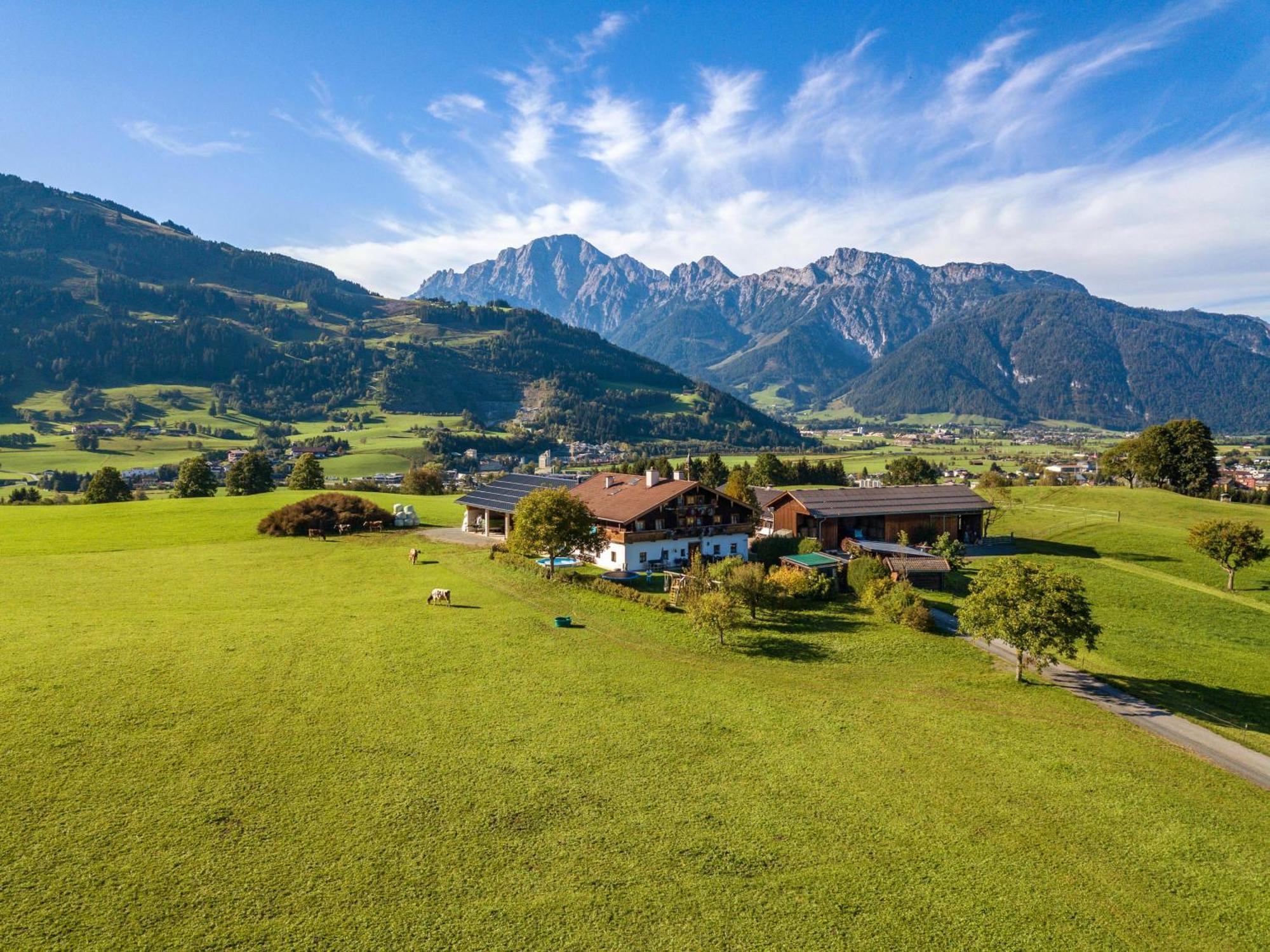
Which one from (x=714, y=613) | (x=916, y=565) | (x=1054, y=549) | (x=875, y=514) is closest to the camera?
(x=714, y=613)

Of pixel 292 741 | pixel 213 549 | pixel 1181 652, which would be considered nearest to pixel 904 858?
pixel 292 741

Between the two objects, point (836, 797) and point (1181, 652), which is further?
point (1181, 652)

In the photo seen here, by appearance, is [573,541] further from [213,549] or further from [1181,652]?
[1181,652]

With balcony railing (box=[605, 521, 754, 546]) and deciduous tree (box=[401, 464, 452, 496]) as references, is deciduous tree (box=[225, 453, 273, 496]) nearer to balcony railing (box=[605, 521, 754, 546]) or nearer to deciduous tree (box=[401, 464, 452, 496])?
deciduous tree (box=[401, 464, 452, 496])

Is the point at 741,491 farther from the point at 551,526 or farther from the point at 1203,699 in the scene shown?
the point at 1203,699

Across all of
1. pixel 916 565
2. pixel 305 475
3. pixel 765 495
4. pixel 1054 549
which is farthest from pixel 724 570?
pixel 305 475

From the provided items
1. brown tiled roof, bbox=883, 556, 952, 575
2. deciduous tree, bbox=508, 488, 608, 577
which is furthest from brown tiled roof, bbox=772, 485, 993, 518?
deciduous tree, bbox=508, 488, 608, 577
